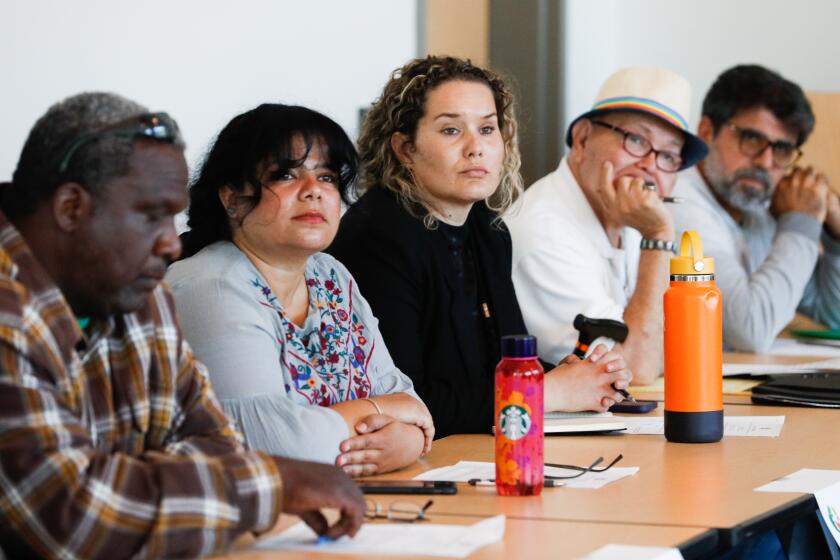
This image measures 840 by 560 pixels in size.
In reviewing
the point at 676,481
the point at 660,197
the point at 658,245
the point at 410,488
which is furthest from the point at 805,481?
the point at 660,197

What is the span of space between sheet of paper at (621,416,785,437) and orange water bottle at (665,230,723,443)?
0.10 metres

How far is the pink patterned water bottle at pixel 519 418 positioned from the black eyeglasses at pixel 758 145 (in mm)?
2488

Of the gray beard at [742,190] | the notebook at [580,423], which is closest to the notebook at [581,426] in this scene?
the notebook at [580,423]

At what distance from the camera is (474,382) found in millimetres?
2551

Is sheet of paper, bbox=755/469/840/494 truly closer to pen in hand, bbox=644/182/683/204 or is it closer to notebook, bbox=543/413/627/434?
notebook, bbox=543/413/627/434

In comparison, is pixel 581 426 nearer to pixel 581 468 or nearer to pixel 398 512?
pixel 581 468

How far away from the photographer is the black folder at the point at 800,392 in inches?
102

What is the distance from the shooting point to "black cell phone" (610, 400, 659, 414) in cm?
255

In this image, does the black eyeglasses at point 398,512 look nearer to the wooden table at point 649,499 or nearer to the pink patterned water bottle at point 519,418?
the wooden table at point 649,499

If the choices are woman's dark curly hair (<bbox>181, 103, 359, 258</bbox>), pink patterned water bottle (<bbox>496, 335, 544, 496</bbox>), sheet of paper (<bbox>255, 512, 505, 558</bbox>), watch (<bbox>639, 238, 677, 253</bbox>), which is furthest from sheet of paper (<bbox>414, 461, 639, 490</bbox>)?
watch (<bbox>639, 238, 677, 253</bbox>)

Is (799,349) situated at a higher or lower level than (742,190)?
lower

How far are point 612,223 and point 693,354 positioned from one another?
1091 millimetres

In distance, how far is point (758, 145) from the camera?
399cm

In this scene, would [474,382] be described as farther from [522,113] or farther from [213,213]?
[522,113]
